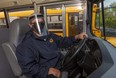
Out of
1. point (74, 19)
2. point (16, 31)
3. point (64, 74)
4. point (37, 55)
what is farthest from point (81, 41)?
point (74, 19)

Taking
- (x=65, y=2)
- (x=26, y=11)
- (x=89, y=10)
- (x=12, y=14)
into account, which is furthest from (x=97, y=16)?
(x=12, y=14)

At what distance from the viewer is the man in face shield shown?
2.09m

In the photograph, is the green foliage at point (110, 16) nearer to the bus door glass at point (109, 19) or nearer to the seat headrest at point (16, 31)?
the bus door glass at point (109, 19)

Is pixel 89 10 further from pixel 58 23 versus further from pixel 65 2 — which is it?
pixel 58 23

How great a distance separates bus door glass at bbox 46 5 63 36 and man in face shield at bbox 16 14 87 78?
2583mm

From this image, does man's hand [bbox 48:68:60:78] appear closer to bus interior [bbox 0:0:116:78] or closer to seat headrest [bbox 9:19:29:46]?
bus interior [bbox 0:0:116:78]

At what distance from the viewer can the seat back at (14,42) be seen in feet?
7.28

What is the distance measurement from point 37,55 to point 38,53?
0.09 ft

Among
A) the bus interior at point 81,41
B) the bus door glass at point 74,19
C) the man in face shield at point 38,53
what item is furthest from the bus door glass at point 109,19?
the bus door glass at point 74,19

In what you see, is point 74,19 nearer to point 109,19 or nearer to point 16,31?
point 109,19

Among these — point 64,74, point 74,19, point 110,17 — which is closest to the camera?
point 64,74

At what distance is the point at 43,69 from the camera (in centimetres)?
211

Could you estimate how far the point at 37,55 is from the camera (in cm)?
220

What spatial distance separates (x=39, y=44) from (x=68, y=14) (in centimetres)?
A: 291
